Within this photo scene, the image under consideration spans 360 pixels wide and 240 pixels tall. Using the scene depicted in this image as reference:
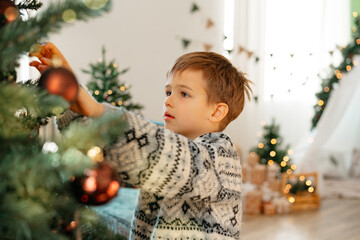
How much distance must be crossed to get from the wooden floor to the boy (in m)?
2.12

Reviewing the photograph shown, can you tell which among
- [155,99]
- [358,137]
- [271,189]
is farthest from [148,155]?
[358,137]

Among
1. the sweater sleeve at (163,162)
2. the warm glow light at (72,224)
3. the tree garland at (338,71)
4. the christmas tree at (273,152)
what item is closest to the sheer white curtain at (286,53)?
the tree garland at (338,71)

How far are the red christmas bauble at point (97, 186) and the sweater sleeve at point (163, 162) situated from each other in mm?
197

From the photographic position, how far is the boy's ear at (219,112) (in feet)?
3.87

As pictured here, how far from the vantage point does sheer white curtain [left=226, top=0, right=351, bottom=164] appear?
4.88 m

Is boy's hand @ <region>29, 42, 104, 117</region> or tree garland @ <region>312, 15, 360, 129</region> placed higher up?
boy's hand @ <region>29, 42, 104, 117</region>

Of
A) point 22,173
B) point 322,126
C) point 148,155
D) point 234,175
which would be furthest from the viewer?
point 322,126

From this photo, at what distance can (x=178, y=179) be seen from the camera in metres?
0.80

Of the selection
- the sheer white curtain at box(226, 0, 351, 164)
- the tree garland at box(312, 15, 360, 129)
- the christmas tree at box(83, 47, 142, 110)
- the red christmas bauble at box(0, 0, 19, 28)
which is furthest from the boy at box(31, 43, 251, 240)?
the sheer white curtain at box(226, 0, 351, 164)

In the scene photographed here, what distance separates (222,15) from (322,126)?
1520 millimetres

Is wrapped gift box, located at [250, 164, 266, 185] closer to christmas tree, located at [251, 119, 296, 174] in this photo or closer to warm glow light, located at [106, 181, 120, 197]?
christmas tree, located at [251, 119, 296, 174]

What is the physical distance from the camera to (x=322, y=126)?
14.8ft

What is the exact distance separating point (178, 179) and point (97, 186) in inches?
11.2

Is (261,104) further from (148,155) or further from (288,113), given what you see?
(148,155)
